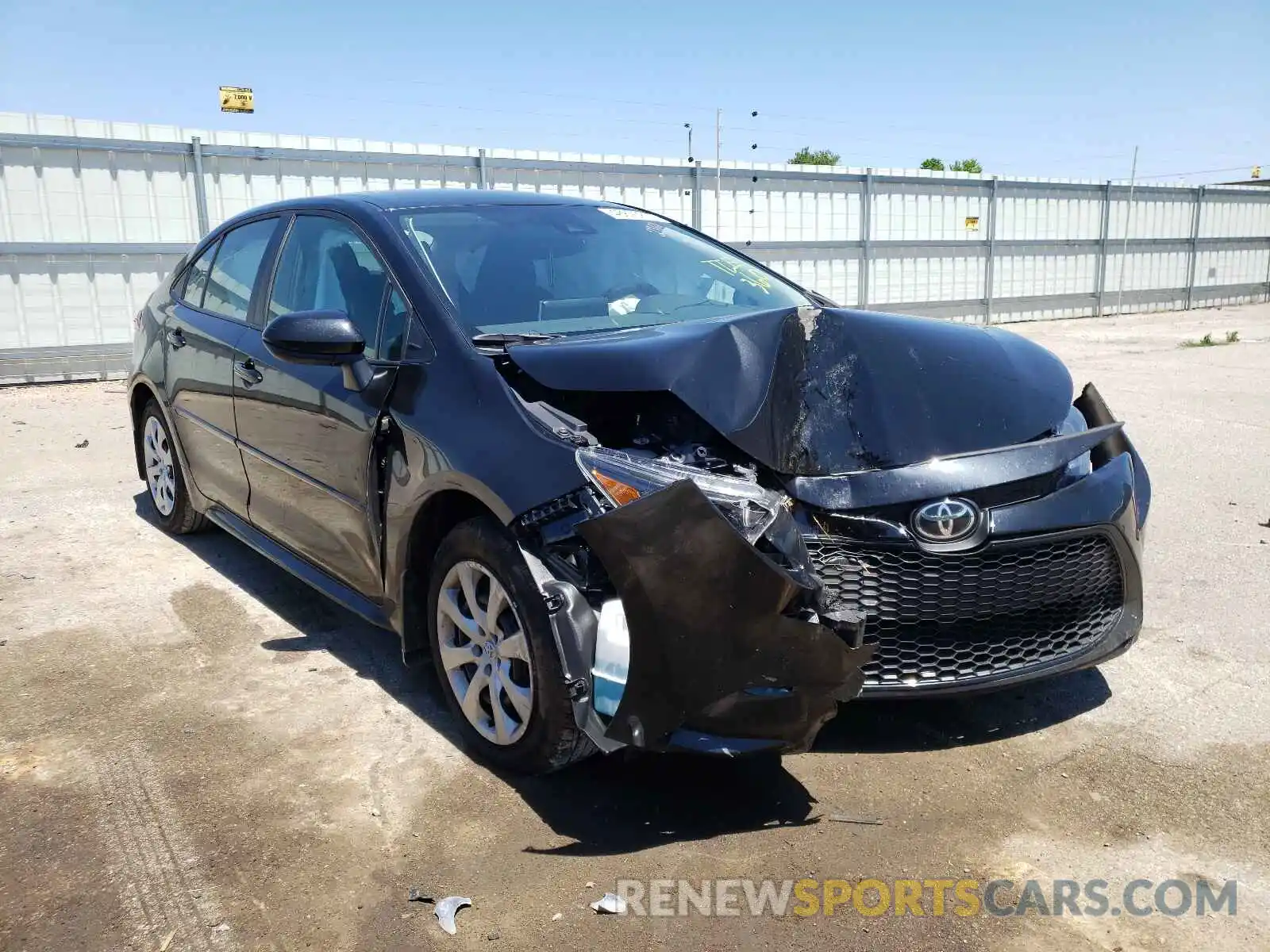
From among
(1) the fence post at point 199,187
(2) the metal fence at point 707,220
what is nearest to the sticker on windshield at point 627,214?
(2) the metal fence at point 707,220

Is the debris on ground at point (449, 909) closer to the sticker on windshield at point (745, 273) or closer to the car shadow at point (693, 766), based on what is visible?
the car shadow at point (693, 766)

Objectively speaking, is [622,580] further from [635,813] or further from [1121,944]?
[1121,944]

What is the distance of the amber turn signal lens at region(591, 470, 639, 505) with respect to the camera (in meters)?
2.52

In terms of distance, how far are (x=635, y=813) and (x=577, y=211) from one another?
2.34 m

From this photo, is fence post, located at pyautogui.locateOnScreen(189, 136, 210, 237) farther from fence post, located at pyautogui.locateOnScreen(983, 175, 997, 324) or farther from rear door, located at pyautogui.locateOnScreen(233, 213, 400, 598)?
fence post, located at pyautogui.locateOnScreen(983, 175, 997, 324)

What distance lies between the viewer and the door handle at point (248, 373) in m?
4.00

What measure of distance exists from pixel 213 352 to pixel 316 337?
149cm

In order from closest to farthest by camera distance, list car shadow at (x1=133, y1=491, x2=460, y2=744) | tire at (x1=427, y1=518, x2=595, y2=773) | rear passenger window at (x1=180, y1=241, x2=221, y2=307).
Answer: tire at (x1=427, y1=518, x2=595, y2=773) < car shadow at (x1=133, y1=491, x2=460, y2=744) < rear passenger window at (x1=180, y1=241, x2=221, y2=307)

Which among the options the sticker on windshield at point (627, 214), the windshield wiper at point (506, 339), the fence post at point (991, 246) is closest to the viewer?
the windshield wiper at point (506, 339)

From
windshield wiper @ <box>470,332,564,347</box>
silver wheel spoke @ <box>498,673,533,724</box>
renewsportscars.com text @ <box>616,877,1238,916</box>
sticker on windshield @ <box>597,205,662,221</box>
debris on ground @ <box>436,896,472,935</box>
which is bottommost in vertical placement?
renewsportscars.com text @ <box>616,877,1238,916</box>

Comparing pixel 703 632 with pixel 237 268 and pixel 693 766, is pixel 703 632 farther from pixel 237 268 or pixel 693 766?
pixel 237 268

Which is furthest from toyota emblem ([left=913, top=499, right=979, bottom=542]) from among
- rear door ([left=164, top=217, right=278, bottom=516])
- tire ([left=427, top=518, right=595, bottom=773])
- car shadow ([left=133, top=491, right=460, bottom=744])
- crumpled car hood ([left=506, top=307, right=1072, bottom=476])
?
rear door ([left=164, top=217, right=278, bottom=516])

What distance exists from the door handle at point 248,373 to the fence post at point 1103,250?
19314 mm

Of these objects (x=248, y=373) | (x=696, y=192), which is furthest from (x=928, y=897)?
(x=696, y=192)
